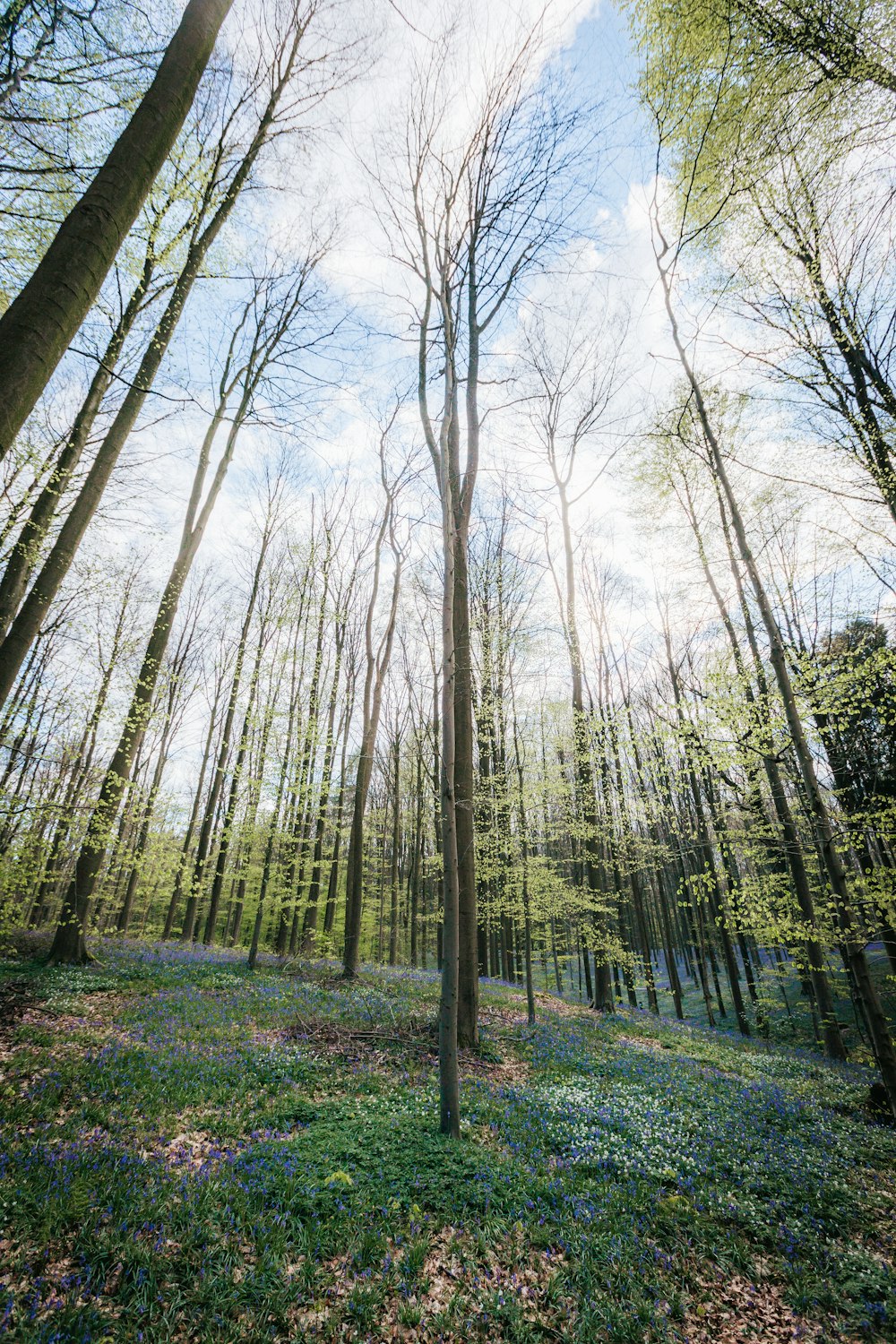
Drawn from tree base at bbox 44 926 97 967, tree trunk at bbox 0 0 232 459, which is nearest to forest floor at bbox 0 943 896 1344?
tree base at bbox 44 926 97 967

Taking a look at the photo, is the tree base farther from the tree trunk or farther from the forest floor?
the tree trunk

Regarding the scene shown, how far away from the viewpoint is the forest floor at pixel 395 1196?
3.09 meters

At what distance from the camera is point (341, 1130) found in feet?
16.7

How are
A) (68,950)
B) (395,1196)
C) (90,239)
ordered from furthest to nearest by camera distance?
(68,950), (395,1196), (90,239)

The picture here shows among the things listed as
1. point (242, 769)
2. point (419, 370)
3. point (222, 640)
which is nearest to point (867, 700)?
point (419, 370)

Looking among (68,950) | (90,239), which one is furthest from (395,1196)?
(68,950)

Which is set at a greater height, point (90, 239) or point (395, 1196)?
point (90, 239)

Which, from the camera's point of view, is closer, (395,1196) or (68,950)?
(395,1196)

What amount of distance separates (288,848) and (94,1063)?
375 inches

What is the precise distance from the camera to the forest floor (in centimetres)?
309

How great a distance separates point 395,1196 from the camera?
4094 mm

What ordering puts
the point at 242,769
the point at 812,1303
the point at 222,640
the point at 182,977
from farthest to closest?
the point at 222,640, the point at 242,769, the point at 182,977, the point at 812,1303

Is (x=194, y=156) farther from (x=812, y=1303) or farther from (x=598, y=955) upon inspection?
(x=598, y=955)

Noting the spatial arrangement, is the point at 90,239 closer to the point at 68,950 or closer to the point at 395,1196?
the point at 395,1196
